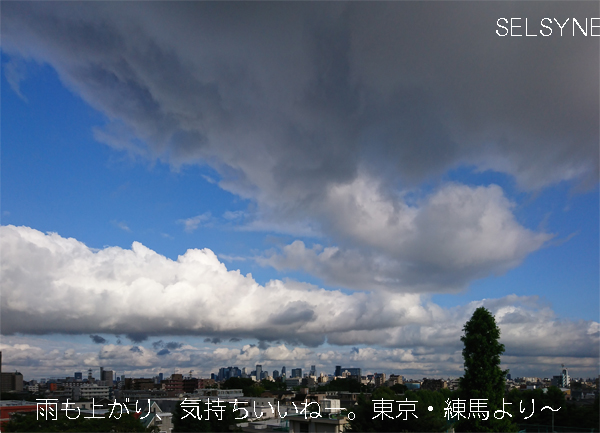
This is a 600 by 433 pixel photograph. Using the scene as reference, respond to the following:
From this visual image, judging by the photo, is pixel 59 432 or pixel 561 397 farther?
pixel 561 397

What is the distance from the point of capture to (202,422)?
22219 millimetres

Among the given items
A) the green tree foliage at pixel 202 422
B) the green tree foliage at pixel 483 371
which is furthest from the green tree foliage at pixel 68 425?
the green tree foliage at pixel 483 371

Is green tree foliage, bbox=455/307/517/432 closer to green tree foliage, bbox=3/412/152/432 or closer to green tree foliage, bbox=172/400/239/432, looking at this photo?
green tree foliage, bbox=172/400/239/432

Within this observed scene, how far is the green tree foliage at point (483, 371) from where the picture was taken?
17.7m

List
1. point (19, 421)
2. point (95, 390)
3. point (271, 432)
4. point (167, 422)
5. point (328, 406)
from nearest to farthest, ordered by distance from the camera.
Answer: point (19, 421) → point (271, 432) → point (328, 406) → point (167, 422) → point (95, 390)

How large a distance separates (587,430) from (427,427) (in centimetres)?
1722

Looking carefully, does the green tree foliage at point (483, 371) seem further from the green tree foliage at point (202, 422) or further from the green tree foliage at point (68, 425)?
the green tree foliage at point (68, 425)

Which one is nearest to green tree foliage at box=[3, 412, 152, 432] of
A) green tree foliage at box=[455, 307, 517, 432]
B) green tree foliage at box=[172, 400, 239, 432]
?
green tree foliage at box=[172, 400, 239, 432]

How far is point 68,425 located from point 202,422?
6113 millimetres

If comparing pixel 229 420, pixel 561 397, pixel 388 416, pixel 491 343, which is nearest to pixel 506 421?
pixel 491 343

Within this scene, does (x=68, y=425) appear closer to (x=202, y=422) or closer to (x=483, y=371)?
(x=202, y=422)

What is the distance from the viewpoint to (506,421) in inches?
696

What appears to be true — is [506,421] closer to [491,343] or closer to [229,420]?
[491,343]

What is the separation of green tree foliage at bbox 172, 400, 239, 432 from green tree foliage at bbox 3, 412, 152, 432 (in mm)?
2152
